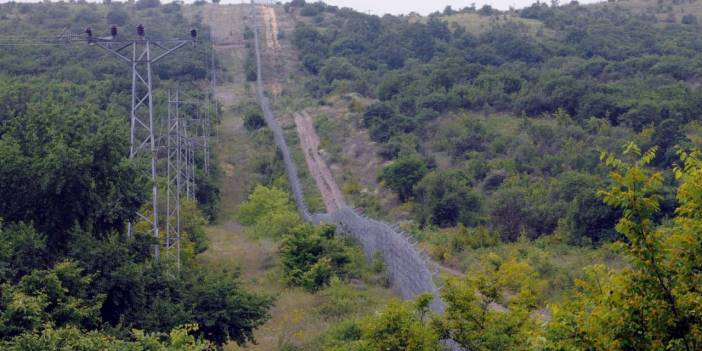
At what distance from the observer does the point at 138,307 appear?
17.0 m

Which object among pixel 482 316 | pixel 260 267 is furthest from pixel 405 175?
pixel 482 316

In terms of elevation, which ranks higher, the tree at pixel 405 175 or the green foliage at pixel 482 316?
the green foliage at pixel 482 316

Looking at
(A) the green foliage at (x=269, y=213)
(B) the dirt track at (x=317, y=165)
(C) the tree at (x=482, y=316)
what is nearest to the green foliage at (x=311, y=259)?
(A) the green foliage at (x=269, y=213)

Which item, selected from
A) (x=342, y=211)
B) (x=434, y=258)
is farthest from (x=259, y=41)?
(x=434, y=258)

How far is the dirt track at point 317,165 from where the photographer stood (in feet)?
135

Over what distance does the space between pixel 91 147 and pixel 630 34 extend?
62.8 meters

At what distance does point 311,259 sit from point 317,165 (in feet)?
75.5

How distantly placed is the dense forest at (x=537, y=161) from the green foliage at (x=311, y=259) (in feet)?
10.5

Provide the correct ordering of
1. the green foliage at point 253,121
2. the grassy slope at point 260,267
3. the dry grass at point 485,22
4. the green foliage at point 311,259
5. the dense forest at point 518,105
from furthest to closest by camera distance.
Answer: the dry grass at point 485,22
the green foliage at point 253,121
the dense forest at point 518,105
the green foliage at point 311,259
the grassy slope at point 260,267

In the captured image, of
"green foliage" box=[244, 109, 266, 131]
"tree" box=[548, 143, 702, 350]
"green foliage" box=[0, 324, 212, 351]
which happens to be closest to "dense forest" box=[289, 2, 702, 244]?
"green foliage" box=[244, 109, 266, 131]

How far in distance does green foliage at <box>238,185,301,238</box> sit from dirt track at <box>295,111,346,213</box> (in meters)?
1.97

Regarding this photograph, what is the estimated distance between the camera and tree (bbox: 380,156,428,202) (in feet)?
133

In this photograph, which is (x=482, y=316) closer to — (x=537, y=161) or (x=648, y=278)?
(x=648, y=278)

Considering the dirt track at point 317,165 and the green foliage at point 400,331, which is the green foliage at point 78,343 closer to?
the green foliage at point 400,331
